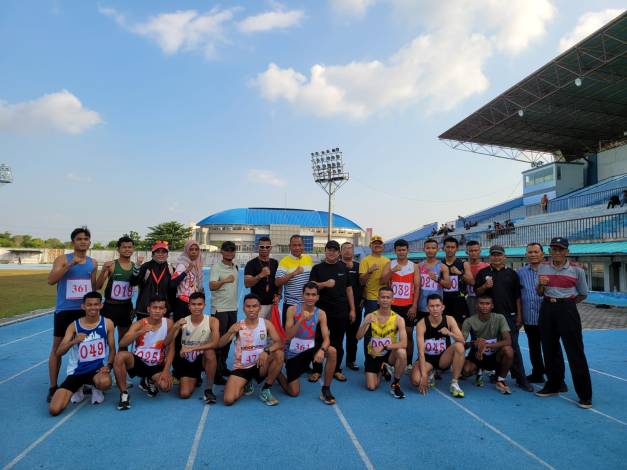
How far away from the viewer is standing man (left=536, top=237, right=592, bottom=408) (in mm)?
4500

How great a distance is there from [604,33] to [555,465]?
73.9ft

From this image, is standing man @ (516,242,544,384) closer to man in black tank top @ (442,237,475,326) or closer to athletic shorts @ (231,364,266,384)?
man in black tank top @ (442,237,475,326)

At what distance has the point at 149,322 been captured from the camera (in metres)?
4.55

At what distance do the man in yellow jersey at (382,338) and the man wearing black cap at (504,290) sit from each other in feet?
4.38

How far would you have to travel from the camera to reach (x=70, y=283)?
455 centimetres

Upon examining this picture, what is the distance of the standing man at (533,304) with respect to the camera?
5.10 m

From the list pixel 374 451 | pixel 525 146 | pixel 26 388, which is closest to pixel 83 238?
pixel 26 388

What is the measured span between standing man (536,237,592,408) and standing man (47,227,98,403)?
5.73 meters

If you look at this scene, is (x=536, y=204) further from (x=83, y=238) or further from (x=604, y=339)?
(x=83, y=238)

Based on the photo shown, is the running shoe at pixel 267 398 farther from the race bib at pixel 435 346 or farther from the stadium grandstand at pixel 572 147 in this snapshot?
the stadium grandstand at pixel 572 147

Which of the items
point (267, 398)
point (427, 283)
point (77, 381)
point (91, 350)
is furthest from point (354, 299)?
point (77, 381)

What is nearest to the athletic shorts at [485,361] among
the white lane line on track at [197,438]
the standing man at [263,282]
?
the standing man at [263,282]

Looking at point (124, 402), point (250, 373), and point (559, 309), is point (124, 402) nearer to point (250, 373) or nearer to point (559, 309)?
point (250, 373)

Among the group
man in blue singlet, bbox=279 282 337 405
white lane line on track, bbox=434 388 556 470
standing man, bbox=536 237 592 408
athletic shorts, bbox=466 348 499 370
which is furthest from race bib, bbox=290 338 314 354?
standing man, bbox=536 237 592 408
